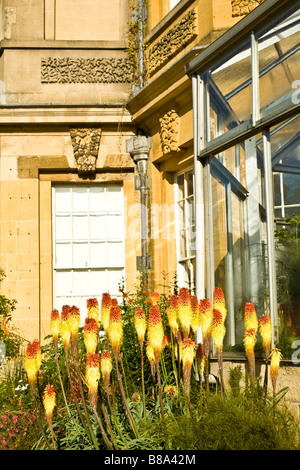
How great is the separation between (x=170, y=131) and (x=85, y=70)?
1.97 metres

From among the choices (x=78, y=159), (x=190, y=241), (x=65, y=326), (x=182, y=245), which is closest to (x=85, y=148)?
(x=78, y=159)

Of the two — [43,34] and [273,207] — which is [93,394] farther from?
[43,34]

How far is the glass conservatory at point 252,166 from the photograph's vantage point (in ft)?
17.9

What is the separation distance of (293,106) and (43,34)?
22.4 ft

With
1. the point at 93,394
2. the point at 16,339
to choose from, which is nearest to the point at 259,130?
the point at 93,394

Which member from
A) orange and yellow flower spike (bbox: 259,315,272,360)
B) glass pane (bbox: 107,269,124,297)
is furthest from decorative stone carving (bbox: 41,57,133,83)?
orange and yellow flower spike (bbox: 259,315,272,360)

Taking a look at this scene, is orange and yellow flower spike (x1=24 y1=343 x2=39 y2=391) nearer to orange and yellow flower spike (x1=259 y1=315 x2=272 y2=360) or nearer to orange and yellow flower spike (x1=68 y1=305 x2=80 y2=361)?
orange and yellow flower spike (x1=68 y1=305 x2=80 y2=361)

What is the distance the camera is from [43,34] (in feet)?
37.2

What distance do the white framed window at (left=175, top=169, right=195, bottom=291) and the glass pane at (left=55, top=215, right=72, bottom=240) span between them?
5.69ft

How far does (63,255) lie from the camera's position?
1126cm

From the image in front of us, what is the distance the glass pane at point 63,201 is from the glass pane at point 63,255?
0.52 metres

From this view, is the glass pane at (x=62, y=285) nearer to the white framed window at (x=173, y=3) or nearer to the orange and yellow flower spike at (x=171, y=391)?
the white framed window at (x=173, y=3)

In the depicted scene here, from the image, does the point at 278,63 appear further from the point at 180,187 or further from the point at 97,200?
the point at 97,200

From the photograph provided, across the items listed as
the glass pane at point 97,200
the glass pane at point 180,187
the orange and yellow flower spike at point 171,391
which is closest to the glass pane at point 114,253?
the glass pane at point 97,200
